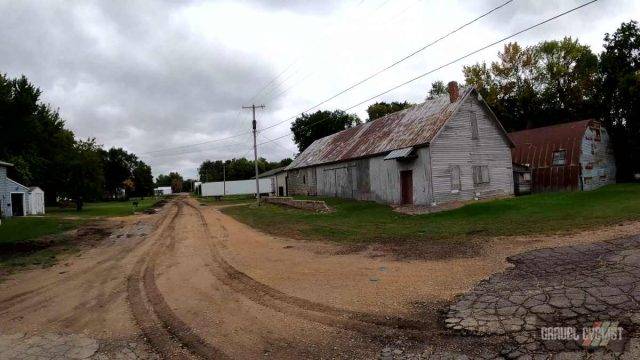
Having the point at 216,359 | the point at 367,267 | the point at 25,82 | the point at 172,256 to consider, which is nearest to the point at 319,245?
the point at 367,267

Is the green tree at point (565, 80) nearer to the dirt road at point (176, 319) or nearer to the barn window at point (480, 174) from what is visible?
the barn window at point (480, 174)

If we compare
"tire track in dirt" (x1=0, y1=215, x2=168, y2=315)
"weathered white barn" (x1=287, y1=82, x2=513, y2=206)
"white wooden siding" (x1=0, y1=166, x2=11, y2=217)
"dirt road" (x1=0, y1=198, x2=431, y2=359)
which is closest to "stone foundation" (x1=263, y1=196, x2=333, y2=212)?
"weathered white barn" (x1=287, y1=82, x2=513, y2=206)

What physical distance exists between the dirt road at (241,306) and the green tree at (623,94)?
101 feet

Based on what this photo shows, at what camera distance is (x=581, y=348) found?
4.28 meters

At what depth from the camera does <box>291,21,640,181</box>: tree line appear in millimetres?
33125

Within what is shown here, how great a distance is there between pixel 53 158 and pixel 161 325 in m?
40.3

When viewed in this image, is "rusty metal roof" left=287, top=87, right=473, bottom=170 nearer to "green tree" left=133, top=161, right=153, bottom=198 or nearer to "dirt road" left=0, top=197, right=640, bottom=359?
"dirt road" left=0, top=197, right=640, bottom=359

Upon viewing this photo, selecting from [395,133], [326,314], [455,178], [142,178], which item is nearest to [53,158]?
[395,133]

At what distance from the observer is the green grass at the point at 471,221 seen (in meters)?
12.9

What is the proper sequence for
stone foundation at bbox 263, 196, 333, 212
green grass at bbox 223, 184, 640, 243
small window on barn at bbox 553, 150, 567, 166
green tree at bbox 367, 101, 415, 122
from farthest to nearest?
green tree at bbox 367, 101, 415, 122
small window on barn at bbox 553, 150, 567, 166
stone foundation at bbox 263, 196, 333, 212
green grass at bbox 223, 184, 640, 243

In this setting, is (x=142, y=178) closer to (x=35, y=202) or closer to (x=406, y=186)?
(x=35, y=202)

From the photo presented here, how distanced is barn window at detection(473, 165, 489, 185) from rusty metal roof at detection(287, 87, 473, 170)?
4161 millimetres

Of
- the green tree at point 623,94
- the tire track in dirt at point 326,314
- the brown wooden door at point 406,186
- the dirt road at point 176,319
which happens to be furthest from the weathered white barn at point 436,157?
the tire track in dirt at point 326,314

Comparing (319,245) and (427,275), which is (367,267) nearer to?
(427,275)
